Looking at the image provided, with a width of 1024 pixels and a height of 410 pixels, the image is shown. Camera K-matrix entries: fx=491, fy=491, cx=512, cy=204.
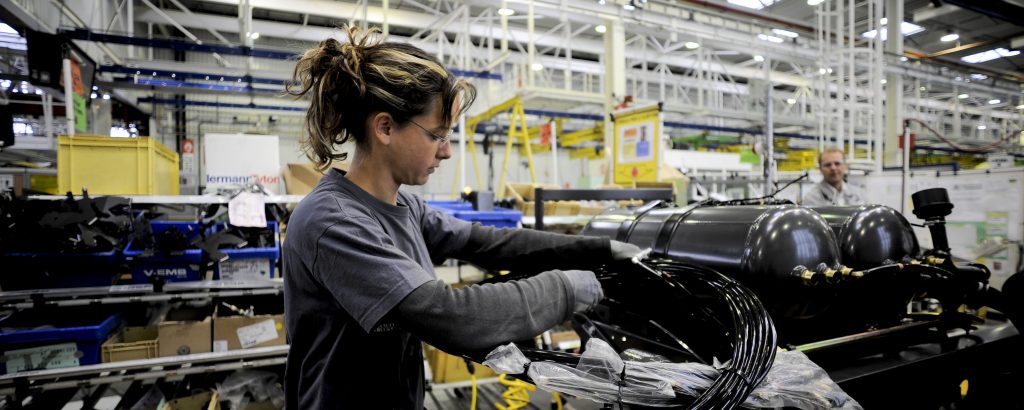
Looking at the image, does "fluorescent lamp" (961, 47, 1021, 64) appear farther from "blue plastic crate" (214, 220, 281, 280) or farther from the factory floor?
"blue plastic crate" (214, 220, 281, 280)

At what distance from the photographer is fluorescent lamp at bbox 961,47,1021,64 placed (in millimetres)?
9836

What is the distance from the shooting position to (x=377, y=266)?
33.0 inches

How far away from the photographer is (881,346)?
126 cm

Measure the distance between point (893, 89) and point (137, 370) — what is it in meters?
9.26

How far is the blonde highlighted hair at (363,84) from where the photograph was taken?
100cm

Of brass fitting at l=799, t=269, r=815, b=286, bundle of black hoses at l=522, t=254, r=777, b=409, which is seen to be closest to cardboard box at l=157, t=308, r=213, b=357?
bundle of black hoses at l=522, t=254, r=777, b=409

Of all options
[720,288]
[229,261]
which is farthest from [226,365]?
[720,288]

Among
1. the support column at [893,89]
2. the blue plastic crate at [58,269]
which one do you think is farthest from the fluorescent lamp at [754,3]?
the blue plastic crate at [58,269]

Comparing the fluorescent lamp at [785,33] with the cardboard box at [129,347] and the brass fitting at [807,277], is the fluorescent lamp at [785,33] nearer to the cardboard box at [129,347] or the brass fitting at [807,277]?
the brass fitting at [807,277]

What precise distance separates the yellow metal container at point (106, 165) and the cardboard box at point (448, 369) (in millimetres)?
2047

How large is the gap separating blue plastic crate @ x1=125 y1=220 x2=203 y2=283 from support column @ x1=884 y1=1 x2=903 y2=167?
26.6ft

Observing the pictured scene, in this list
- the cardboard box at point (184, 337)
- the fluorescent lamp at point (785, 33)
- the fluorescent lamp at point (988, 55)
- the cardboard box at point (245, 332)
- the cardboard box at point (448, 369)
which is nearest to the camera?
the cardboard box at point (184, 337)

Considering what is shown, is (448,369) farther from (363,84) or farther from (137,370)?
(363,84)

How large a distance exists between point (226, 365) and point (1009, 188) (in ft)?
19.1
